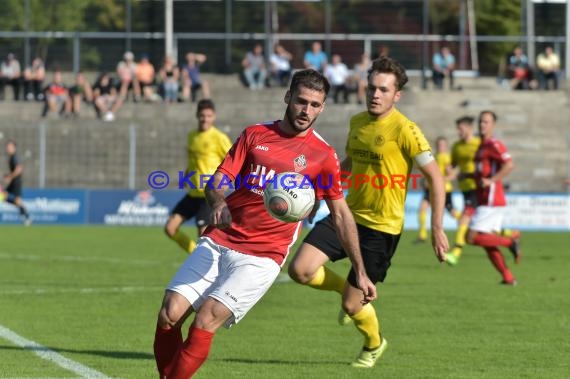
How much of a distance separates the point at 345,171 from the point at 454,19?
52.3 m

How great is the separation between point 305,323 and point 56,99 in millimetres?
24858

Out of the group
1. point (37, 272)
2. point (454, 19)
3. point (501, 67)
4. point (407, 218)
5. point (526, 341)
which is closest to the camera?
point (526, 341)

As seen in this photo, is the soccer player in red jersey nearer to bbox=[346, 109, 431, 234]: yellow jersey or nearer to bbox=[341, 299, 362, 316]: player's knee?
bbox=[346, 109, 431, 234]: yellow jersey

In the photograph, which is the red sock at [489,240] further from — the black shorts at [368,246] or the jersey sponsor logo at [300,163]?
the jersey sponsor logo at [300,163]

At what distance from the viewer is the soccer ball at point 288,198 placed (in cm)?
732

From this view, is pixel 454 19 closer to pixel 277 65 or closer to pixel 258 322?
pixel 277 65

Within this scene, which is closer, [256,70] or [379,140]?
[379,140]

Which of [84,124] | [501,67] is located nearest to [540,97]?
[501,67]

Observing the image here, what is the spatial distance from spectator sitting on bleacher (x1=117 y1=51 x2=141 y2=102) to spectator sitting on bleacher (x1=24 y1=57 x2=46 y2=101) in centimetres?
229

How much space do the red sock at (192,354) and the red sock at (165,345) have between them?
295 millimetres

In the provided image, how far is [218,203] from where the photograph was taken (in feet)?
23.5

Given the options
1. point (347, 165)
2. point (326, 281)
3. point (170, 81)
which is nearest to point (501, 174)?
point (347, 165)

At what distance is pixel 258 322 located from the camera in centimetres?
1226

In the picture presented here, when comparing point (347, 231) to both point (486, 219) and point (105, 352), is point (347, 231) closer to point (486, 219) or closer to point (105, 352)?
point (105, 352)
